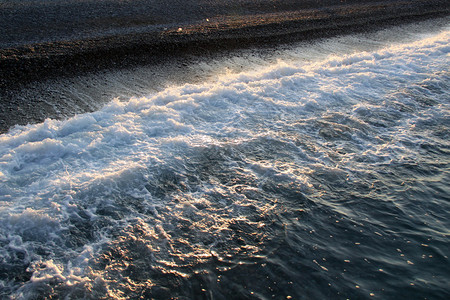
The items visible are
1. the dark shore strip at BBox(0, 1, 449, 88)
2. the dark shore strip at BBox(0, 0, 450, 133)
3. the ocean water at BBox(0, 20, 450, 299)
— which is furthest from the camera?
the dark shore strip at BBox(0, 1, 449, 88)

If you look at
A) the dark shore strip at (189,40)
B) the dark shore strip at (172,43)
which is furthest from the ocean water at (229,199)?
the dark shore strip at (189,40)

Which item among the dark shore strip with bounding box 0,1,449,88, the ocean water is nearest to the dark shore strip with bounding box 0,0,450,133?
the dark shore strip with bounding box 0,1,449,88

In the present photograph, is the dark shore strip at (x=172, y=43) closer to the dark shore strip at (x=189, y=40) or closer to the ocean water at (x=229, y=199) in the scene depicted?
the dark shore strip at (x=189, y=40)

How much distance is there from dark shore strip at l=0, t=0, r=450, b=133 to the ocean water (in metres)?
2.68

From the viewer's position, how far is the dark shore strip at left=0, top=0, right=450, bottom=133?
1016cm

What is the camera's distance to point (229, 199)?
5828 millimetres

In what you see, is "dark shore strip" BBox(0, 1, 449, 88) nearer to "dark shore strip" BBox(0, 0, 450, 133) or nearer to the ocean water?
"dark shore strip" BBox(0, 0, 450, 133)

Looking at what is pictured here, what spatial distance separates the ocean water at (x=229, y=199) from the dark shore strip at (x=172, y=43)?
2.68m

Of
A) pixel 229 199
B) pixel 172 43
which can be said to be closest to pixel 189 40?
pixel 172 43

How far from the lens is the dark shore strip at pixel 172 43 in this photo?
10.2 m

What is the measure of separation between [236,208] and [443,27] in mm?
20252

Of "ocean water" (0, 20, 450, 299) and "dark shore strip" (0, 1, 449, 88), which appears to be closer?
"ocean water" (0, 20, 450, 299)

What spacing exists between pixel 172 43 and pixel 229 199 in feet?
30.8

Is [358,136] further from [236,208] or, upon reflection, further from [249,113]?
[236,208]
